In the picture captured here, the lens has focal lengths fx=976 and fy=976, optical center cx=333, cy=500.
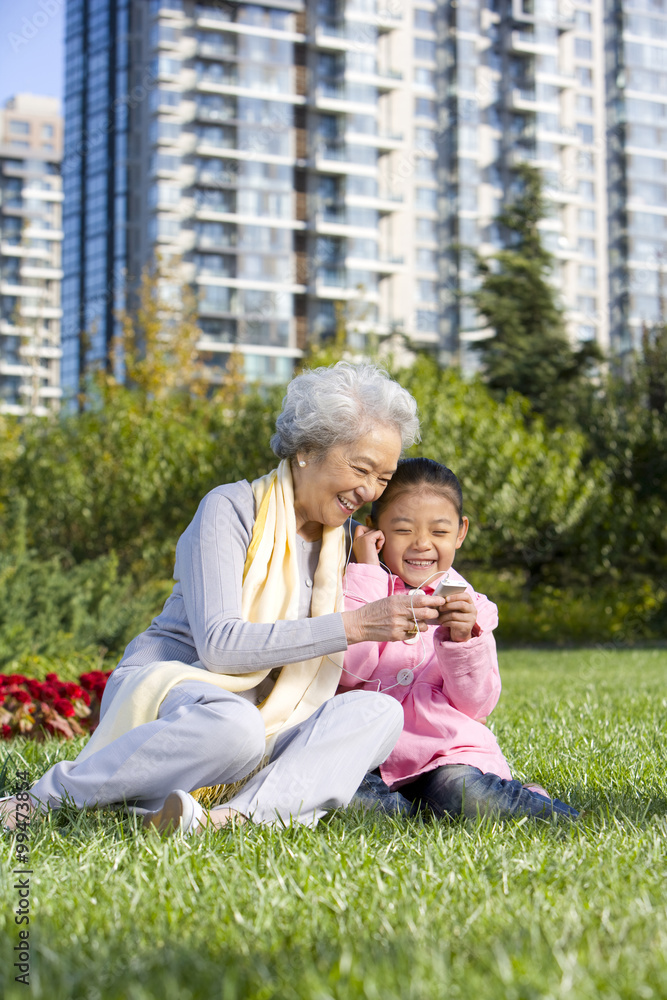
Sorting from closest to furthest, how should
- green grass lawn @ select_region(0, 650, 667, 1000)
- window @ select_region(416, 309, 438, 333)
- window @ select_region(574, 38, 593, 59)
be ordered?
green grass lawn @ select_region(0, 650, 667, 1000)
window @ select_region(416, 309, 438, 333)
window @ select_region(574, 38, 593, 59)

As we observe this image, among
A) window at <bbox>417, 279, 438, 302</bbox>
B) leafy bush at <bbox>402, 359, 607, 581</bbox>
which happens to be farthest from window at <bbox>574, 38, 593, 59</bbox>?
leafy bush at <bbox>402, 359, 607, 581</bbox>

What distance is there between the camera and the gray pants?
9.36ft

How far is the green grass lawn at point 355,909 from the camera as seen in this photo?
167cm

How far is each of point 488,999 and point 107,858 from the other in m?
1.28

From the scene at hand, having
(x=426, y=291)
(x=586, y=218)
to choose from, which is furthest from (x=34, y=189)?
(x=586, y=218)

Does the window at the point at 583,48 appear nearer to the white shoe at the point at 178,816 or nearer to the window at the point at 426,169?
the window at the point at 426,169

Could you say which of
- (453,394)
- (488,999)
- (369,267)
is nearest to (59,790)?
(488,999)

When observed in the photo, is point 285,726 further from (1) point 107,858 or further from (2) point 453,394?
(2) point 453,394

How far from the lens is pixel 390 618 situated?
2996 millimetres

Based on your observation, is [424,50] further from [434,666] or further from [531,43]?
[434,666]

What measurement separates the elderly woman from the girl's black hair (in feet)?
0.44

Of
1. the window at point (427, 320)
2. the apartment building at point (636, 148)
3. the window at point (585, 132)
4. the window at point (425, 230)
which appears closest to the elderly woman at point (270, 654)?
the window at point (427, 320)

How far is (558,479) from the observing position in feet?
47.2

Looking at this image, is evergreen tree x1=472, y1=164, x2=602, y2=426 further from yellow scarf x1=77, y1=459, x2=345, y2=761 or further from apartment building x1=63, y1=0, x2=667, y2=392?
yellow scarf x1=77, y1=459, x2=345, y2=761
